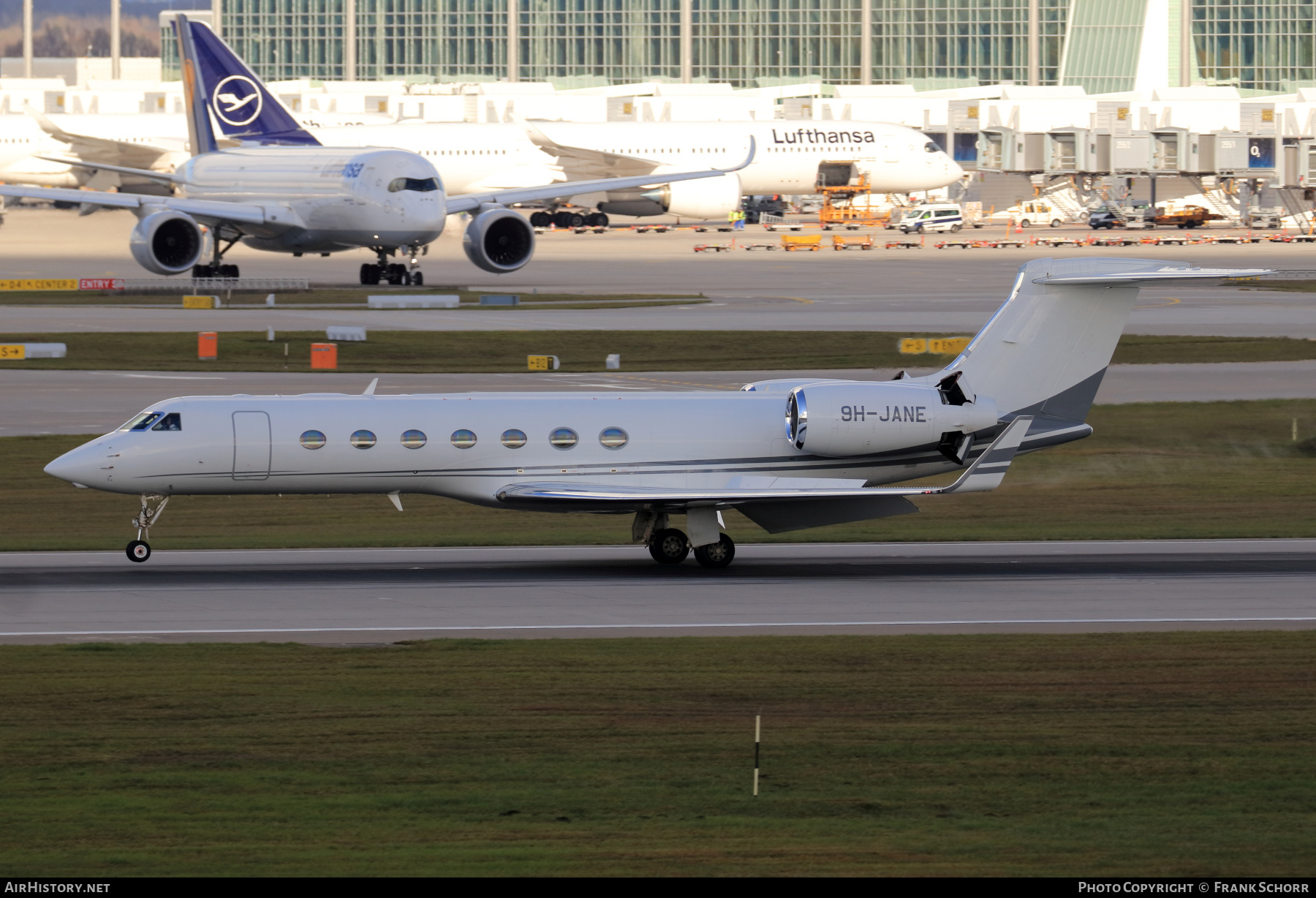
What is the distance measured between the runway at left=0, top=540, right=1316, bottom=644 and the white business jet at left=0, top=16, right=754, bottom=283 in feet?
155

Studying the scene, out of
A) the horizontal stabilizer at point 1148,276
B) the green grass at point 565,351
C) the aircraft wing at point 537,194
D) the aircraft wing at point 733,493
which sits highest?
the aircraft wing at point 537,194

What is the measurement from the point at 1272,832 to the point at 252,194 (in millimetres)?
72199

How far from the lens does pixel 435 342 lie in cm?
6525

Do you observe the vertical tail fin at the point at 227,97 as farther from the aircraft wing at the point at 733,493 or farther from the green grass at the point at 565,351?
the aircraft wing at the point at 733,493

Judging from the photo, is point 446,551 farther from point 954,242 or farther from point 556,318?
point 954,242

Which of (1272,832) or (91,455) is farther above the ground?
(91,455)

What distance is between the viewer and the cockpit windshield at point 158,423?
3148 centimetres

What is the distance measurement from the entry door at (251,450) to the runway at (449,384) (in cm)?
2086

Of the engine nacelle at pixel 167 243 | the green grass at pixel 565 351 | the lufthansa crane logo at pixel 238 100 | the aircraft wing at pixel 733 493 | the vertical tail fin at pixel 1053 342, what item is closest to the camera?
the aircraft wing at pixel 733 493

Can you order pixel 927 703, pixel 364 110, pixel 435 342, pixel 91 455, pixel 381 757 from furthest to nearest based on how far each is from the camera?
pixel 364 110 < pixel 435 342 < pixel 91 455 < pixel 927 703 < pixel 381 757

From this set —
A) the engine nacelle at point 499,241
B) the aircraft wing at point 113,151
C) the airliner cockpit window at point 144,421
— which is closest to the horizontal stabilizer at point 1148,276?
the airliner cockpit window at point 144,421

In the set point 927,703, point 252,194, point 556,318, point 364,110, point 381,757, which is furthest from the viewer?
point 364,110

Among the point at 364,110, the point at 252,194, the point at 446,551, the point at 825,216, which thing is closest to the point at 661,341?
the point at 252,194
